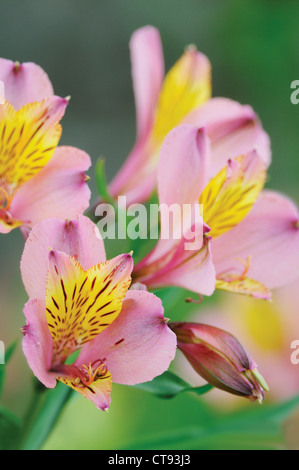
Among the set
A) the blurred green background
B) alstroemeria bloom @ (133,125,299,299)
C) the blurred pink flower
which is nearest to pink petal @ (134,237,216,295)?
alstroemeria bloom @ (133,125,299,299)

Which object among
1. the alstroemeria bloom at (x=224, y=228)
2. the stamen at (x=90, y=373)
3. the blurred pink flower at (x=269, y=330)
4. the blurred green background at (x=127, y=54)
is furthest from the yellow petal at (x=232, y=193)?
the blurred green background at (x=127, y=54)

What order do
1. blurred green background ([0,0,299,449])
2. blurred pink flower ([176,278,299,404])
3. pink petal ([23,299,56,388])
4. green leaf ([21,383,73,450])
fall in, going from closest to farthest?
pink petal ([23,299,56,388]), green leaf ([21,383,73,450]), blurred pink flower ([176,278,299,404]), blurred green background ([0,0,299,449])

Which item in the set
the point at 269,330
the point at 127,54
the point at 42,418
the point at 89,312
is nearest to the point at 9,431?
the point at 42,418

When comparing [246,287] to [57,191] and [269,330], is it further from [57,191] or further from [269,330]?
[269,330]

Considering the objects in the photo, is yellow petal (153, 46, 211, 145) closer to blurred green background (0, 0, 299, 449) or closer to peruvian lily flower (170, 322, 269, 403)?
peruvian lily flower (170, 322, 269, 403)

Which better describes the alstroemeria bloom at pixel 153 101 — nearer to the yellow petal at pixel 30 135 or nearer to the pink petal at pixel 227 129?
the pink petal at pixel 227 129

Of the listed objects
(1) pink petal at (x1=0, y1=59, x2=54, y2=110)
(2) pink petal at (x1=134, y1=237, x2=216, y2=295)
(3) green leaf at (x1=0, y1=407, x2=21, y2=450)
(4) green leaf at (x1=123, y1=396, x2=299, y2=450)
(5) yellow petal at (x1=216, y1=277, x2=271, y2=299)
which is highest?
(1) pink petal at (x1=0, y1=59, x2=54, y2=110)

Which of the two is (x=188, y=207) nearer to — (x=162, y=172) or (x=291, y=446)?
(x=162, y=172)
